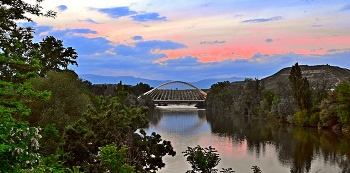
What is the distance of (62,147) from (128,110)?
4168 millimetres

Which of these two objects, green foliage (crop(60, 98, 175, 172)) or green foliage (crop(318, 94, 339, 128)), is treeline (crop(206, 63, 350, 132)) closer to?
green foliage (crop(318, 94, 339, 128))

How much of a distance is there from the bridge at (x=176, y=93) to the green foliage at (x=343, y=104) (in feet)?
315

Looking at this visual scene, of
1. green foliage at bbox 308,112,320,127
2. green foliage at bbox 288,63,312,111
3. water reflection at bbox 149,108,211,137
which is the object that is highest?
green foliage at bbox 288,63,312,111

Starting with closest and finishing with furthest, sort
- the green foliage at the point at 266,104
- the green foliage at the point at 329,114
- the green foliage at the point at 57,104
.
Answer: the green foliage at the point at 57,104 < the green foliage at the point at 329,114 < the green foliage at the point at 266,104

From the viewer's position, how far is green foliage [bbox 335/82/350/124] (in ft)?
154

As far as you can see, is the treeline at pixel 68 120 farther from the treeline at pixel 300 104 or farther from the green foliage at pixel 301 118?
the green foliage at pixel 301 118

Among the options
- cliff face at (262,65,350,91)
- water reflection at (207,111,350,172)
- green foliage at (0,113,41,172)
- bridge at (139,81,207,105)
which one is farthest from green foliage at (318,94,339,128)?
cliff face at (262,65,350,91)

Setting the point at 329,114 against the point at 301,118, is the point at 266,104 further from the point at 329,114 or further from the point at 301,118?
the point at 329,114

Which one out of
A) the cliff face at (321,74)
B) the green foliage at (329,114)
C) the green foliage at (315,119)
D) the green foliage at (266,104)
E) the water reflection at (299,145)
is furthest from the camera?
the cliff face at (321,74)

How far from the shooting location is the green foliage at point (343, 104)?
46969mm

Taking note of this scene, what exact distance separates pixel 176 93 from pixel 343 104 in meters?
119

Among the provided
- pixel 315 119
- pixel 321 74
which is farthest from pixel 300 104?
pixel 321 74

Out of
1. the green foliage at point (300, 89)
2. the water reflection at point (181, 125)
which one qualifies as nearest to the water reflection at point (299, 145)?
the water reflection at point (181, 125)

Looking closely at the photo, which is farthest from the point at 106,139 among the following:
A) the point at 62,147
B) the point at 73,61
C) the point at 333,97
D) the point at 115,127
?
the point at 333,97
